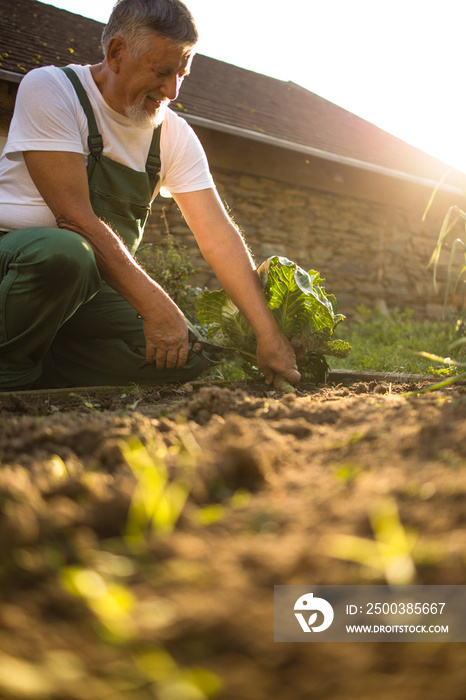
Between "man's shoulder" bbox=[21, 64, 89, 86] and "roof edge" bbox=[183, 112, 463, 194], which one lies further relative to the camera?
"roof edge" bbox=[183, 112, 463, 194]

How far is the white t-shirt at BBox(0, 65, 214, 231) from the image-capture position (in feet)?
8.22

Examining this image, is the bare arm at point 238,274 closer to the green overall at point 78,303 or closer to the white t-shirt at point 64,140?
the white t-shirt at point 64,140

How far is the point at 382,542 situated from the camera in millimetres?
686

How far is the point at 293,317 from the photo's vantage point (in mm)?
2818

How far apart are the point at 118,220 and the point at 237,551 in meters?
2.56

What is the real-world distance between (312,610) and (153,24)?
2.72 meters

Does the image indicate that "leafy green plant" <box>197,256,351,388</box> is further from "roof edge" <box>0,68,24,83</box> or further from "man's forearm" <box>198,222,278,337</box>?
"roof edge" <box>0,68,24,83</box>

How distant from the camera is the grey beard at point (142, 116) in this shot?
2707 mm

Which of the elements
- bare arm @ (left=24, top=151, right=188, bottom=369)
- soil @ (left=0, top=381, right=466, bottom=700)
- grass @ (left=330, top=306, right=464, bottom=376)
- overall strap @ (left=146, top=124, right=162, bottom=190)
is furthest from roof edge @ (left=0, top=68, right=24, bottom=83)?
soil @ (left=0, top=381, right=466, bottom=700)

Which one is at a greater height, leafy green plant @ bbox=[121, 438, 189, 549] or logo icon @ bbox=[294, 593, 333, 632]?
Answer: logo icon @ bbox=[294, 593, 333, 632]

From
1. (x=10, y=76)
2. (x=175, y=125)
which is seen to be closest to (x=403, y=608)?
(x=175, y=125)

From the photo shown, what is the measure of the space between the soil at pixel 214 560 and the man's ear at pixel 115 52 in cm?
225

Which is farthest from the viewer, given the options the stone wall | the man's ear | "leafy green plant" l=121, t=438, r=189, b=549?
the stone wall

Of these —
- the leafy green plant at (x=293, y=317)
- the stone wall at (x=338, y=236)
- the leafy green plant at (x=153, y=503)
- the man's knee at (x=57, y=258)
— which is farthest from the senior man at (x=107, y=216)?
the stone wall at (x=338, y=236)
